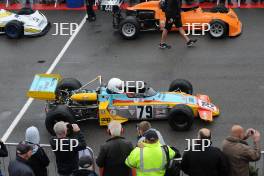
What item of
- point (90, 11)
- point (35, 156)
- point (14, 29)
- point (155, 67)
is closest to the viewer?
point (35, 156)

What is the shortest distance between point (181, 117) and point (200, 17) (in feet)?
19.1

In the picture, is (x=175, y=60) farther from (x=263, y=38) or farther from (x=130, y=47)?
(x=263, y=38)

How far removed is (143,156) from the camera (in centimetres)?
867

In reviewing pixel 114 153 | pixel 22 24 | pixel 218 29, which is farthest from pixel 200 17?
pixel 114 153

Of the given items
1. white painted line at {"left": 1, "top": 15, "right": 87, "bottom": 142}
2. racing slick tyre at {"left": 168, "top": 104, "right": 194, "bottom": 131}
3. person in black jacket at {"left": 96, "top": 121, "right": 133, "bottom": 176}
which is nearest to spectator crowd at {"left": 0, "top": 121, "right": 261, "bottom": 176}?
person in black jacket at {"left": 96, "top": 121, "right": 133, "bottom": 176}

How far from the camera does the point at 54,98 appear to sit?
1308 cm

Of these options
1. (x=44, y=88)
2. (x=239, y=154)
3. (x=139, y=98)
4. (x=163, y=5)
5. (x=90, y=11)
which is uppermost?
(x=163, y=5)

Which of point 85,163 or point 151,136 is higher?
point 151,136

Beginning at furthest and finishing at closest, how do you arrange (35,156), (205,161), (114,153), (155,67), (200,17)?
(200,17) < (155,67) < (35,156) < (114,153) < (205,161)

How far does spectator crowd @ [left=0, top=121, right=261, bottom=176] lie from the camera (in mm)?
8680

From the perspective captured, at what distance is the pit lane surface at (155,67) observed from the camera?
13.2 metres

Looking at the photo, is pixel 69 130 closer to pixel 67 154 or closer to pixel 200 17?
pixel 67 154

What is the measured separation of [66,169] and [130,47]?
834 centimetres

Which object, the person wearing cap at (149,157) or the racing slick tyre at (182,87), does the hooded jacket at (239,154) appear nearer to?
the person wearing cap at (149,157)
